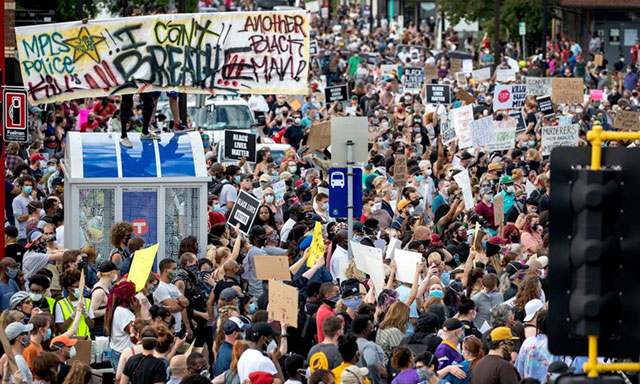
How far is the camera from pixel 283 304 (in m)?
A: 12.3

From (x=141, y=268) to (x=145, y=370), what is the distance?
7.23 ft

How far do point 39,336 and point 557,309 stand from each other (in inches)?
224

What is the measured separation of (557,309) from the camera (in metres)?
6.95

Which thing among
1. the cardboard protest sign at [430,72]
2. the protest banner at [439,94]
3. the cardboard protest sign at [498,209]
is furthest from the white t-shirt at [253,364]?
the cardboard protest sign at [430,72]

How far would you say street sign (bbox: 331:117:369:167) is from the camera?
16.3 metres

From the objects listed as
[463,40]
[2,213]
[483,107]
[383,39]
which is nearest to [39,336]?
[2,213]

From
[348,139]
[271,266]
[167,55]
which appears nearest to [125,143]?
[167,55]

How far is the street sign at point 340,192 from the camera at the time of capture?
54.3 ft

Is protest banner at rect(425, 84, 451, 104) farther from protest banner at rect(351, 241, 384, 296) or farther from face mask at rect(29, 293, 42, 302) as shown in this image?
face mask at rect(29, 293, 42, 302)

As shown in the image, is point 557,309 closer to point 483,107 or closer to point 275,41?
point 275,41

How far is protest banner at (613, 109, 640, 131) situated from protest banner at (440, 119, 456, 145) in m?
3.92

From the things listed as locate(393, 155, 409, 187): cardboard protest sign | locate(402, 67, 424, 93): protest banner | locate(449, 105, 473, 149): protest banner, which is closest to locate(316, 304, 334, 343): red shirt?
locate(393, 155, 409, 187): cardboard protest sign

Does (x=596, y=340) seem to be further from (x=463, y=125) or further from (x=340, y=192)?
(x=463, y=125)

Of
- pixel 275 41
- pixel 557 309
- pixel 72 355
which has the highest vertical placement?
pixel 275 41
